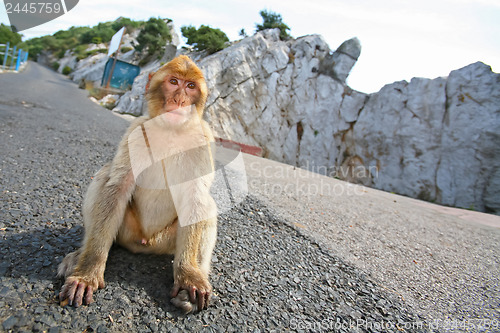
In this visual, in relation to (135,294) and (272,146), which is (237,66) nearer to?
(272,146)

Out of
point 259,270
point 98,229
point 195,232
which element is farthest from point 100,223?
point 259,270

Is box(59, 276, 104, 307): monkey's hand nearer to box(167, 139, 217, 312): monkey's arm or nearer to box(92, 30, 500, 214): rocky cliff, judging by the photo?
box(167, 139, 217, 312): monkey's arm

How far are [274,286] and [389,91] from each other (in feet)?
41.0

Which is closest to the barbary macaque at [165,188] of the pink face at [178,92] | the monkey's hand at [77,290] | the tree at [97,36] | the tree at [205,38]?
the pink face at [178,92]

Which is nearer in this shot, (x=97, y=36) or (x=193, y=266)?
(x=193, y=266)

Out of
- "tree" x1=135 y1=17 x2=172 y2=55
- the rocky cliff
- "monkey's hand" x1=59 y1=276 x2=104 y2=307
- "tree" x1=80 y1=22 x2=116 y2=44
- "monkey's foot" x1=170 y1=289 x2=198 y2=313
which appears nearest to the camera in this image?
"monkey's hand" x1=59 y1=276 x2=104 y2=307

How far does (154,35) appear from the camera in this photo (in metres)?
18.2

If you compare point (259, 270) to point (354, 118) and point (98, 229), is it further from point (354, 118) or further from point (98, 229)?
point (354, 118)

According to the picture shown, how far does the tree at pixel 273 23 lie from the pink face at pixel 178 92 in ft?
48.5

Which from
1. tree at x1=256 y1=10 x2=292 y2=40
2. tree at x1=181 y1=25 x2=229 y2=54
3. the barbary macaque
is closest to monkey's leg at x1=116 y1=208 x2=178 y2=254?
the barbary macaque

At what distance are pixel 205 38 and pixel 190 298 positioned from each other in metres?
13.6

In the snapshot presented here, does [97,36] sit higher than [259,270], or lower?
higher

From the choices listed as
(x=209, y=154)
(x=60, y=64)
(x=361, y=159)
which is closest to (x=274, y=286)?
(x=209, y=154)

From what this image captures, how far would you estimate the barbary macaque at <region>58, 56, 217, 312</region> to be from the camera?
1455 mm
